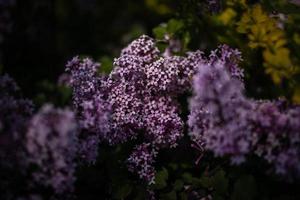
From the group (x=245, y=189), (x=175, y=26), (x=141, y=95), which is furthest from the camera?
(x=175, y=26)

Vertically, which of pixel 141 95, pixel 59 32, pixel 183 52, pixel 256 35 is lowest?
pixel 141 95

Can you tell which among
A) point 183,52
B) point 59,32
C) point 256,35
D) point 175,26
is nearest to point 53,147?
point 256,35

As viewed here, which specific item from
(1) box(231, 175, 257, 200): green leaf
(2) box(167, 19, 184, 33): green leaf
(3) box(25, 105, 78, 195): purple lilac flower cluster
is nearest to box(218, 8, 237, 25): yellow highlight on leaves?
(2) box(167, 19, 184, 33): green leaf

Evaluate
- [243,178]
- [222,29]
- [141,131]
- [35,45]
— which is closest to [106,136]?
[141,131]

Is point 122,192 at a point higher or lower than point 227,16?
lower

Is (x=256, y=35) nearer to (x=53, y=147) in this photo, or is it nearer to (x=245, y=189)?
(x=245, y=189)

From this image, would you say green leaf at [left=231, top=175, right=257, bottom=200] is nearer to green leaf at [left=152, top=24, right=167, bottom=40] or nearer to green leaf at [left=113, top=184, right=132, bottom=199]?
green leaf at [left=113, top=184, right=132, bottom=199]
